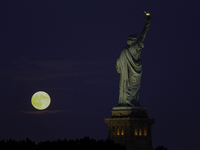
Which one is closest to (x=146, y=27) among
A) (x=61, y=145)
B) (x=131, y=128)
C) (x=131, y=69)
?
(x=131, y=69)

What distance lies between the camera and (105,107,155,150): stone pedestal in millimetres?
59969

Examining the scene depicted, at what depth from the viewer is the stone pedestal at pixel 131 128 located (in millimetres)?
59969

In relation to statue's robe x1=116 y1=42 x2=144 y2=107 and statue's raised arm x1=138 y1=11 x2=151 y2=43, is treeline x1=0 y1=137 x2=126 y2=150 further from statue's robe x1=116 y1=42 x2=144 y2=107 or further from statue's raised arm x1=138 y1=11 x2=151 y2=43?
statue's raised arm x1=138 y1=11 x2=151 y2=43

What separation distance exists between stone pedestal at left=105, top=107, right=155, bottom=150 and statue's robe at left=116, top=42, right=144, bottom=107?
1.45 meters

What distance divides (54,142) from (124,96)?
9.79m

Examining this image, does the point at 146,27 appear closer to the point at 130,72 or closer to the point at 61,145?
the point at 130,72

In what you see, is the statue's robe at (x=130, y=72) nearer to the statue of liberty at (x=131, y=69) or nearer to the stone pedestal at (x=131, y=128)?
the statue of liberty at (x=131, y=69)

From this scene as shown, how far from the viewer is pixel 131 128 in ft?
197

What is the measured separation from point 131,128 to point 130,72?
21.2ft

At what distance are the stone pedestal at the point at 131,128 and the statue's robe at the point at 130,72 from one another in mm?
1449

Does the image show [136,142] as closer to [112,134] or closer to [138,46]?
[112,134]

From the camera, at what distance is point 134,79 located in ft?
206

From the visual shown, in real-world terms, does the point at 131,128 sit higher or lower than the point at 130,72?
lower

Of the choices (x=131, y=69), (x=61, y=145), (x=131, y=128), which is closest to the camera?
(x=61, y=145)
